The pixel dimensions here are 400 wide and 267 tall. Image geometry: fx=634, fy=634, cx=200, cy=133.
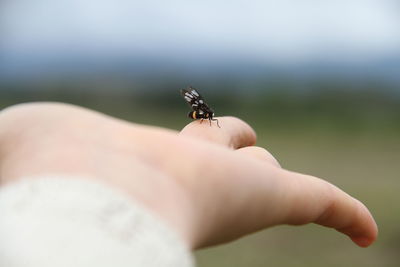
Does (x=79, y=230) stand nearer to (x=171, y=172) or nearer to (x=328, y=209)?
(x=171, y=172)

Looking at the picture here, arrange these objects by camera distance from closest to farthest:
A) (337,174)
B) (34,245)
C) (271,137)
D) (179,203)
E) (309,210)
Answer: (34,245), (179,203), (309,210), (337,174), (271,137)

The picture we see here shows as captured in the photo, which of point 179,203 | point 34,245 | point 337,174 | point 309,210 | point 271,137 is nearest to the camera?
point 34,245

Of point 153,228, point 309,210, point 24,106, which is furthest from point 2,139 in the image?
point 309,210

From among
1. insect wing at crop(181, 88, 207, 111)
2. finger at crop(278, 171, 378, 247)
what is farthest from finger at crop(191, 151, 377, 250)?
insect wing at crop(181, 88, 207, 111)

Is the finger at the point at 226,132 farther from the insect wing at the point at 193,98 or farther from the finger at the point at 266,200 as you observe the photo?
the insect wing at the point at 193,98

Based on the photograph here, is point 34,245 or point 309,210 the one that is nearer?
point 34,245

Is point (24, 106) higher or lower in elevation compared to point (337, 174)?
lower

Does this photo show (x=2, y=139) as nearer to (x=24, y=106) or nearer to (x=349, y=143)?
(x=24, y=106)
